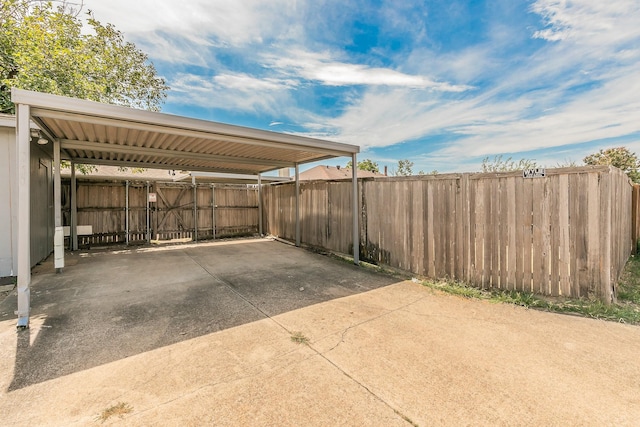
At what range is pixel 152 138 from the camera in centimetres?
552

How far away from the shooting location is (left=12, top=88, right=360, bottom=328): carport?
9.93ft

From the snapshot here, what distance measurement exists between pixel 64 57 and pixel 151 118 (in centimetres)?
749

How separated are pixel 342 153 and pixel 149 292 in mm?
4726

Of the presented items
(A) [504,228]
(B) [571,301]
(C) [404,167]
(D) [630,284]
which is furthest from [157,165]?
(C) [404,167]

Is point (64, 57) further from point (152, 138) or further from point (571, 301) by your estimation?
point (571, 301)

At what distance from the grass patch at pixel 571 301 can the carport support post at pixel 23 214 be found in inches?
219

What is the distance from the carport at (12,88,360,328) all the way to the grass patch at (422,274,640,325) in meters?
2.47

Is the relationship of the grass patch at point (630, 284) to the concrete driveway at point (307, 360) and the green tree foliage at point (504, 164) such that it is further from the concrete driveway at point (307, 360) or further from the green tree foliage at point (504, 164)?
the green tree foliage at point (504, 164)

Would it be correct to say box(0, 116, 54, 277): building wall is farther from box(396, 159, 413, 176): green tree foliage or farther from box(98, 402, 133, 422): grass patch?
box(396, 159, 413, 176): green tree foliage

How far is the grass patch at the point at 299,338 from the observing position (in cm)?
271

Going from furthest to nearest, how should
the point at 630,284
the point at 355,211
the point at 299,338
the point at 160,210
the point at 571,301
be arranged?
1. the point at 160,210
2. the point at 355,211
3. the point at 630,284
4. the point at 571,301
5. the point at 299,338

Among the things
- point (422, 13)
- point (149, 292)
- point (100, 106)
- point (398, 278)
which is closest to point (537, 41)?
point (422, 13)

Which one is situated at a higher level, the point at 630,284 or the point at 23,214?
the point at 23,214

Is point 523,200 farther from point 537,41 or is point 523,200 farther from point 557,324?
point 537,41
